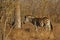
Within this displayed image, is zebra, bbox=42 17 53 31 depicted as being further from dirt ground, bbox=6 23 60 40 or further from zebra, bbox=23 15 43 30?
dirt ground, bbox=6 23 60 40

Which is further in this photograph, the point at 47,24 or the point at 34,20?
the point at 34,20

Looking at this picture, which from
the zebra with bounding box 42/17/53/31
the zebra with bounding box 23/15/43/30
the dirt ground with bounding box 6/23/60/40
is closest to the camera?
the dirt ground with bounding box 6/23/60/40

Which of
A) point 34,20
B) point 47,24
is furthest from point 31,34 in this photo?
point 34,20

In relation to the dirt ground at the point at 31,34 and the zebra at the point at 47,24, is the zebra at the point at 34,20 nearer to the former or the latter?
the zebra at the point at 47,24

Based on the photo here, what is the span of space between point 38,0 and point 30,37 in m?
4.41

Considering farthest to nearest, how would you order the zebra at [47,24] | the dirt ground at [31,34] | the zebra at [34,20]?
1. the zebra at [34,20]
2. the zebra at [47,24]
3. the dirt ground at [31,34]

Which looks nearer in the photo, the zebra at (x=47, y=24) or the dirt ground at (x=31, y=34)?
the dirt ground at (x=31, y=34)

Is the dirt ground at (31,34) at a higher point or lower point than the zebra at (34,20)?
lower

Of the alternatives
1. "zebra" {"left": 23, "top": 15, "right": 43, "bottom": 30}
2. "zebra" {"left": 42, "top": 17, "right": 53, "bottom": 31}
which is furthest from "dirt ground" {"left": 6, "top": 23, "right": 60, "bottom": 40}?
"zebra" {"left": 23, "top": 15, "right": 43, "bottom": 30}

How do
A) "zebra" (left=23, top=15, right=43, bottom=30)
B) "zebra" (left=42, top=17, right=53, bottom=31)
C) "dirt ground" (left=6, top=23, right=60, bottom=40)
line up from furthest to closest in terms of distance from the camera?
"zebra" (left=23, top=15, right=43, bottom=30), "zebra" (left=42, top=17, right=53, bottom=31), "dirt ground" (left=6, top=23, right=60, bottom=40)

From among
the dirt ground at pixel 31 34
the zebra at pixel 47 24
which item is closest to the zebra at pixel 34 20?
the zebra at pixel 47 24

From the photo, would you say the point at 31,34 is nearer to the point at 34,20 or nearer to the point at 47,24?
the point at 47,24

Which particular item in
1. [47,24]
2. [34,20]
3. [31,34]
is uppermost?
[34,20]

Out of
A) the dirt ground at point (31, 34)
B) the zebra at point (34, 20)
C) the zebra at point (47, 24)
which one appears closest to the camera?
the dirt ground at point (31, 34)
